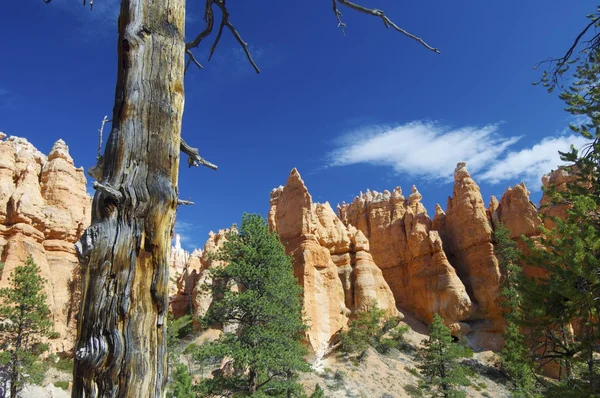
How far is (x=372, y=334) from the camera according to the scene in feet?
121

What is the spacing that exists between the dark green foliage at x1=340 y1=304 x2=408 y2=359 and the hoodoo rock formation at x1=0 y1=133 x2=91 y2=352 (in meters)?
24.8

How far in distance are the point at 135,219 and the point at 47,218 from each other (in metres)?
44.0

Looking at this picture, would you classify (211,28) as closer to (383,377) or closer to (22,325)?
(22,325)

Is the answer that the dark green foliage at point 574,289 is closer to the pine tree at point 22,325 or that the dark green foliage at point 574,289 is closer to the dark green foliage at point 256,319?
the dark green foliage at point 256,319

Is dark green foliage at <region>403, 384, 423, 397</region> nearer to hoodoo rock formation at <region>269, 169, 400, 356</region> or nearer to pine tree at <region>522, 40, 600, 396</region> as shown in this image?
hoodoo rock formation at <region>269, 169, 400, 356</region>

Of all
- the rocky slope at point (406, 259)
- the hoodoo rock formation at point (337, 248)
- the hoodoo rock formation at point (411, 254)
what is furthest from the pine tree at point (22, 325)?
the hoodoo rock formation at point (411, 254)

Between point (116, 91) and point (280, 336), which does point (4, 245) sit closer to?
point (280, 336)

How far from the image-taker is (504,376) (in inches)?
1420

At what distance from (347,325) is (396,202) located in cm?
2354

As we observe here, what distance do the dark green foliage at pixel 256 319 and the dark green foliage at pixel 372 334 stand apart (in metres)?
13.2

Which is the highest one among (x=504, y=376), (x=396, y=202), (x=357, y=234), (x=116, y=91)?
(x=396, y=202)

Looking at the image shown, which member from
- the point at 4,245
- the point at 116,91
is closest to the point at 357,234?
the point at 4,245

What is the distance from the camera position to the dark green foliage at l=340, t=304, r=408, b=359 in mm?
33281

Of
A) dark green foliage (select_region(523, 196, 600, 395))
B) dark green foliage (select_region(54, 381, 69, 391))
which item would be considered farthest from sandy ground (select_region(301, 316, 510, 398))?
dark green foliage (select_region(523, 196, 600, 395))
